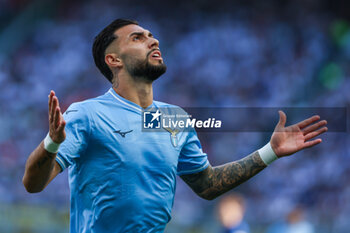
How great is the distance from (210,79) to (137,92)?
28.0 feet

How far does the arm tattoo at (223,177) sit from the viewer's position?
3.74 meters

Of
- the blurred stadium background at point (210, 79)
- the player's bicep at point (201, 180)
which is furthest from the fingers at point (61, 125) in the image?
the blurred stadium background at point (210, 79)

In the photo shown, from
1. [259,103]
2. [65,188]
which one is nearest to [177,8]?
[259,103]

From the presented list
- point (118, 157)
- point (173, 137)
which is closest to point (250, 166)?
point (173, 137)

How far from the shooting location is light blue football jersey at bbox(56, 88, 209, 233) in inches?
124

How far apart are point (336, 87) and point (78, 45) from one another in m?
6.11

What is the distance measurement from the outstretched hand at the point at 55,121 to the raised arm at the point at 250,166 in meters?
1.30

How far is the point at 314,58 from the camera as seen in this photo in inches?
479

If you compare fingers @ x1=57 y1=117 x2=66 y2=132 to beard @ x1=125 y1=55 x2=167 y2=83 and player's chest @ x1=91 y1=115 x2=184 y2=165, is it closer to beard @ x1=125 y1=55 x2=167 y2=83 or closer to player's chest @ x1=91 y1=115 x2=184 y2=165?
player's chest @ x1=91 y1=115 x2=184 y2=165

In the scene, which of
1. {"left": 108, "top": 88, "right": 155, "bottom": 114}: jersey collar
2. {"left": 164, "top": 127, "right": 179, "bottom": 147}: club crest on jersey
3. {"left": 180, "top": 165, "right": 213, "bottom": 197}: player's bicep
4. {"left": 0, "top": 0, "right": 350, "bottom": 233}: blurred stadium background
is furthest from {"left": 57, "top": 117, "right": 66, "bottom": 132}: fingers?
{"left": 0, "top": 0, "right": 350, "bottom": 233}: blurred stadium background

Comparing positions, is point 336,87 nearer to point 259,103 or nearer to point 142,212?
point 259,103

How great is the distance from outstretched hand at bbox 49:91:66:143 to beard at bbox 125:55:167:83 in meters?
1.02

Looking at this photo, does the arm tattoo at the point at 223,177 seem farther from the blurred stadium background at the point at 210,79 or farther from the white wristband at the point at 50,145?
the blurred stadium background at the point at 210,79

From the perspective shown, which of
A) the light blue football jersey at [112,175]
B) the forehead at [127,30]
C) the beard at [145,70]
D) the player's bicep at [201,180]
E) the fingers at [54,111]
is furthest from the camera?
the forehead at [127,30]
